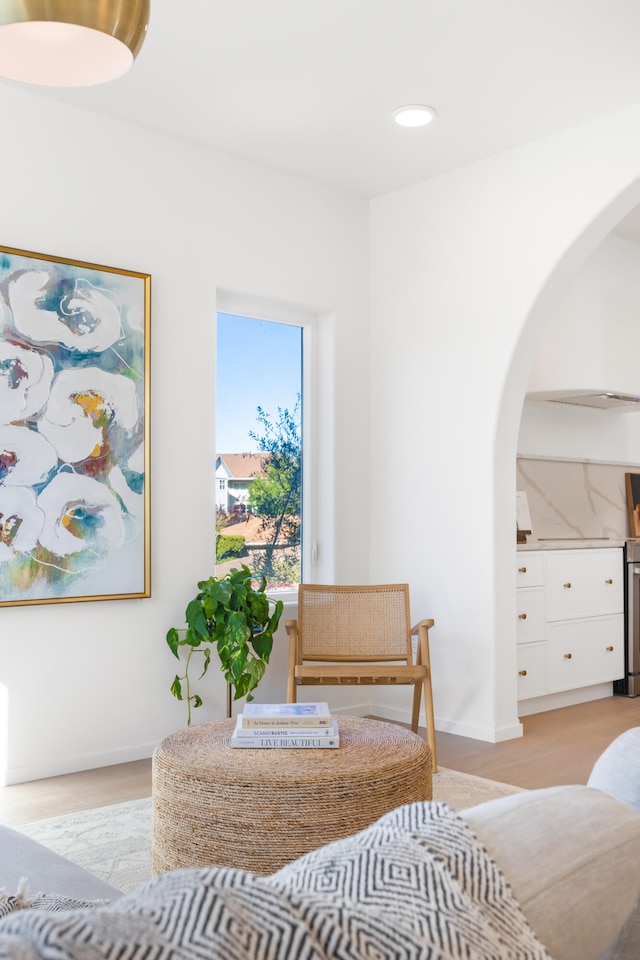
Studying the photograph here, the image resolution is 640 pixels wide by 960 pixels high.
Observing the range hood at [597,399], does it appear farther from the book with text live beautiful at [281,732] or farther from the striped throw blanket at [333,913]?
the striped throw blanket at [333,913]

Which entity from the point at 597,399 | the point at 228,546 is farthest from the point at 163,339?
the point at 597,399

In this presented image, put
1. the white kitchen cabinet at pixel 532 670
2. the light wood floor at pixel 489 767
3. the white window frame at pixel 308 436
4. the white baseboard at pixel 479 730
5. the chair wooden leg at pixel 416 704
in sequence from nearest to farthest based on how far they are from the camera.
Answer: the light wood floor at pixel 489 767 < the chair wooden leg at pixel 416 704 < the white baseboard at pixel 479 730 < the white kitchen cabinet at pixel 532 670 < the white window frame at pixel 308 436

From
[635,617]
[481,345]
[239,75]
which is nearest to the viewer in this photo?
[239,75]

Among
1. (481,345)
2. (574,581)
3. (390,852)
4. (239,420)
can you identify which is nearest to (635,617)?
(574,581)

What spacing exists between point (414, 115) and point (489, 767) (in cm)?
279

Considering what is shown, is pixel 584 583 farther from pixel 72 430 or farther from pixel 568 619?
pixel 72 430

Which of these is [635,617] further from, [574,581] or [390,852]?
[390,852]

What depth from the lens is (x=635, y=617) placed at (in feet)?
17.7

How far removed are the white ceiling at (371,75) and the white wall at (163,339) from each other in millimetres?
194

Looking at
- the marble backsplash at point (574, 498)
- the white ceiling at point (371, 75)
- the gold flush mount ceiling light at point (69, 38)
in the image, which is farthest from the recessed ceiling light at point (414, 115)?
the gold flush mount ceiling light at point (69, 38)

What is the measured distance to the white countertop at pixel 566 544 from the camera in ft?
15.5

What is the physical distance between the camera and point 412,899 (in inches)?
26.5

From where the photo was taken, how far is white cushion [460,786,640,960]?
75cm

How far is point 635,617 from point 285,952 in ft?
17.1
